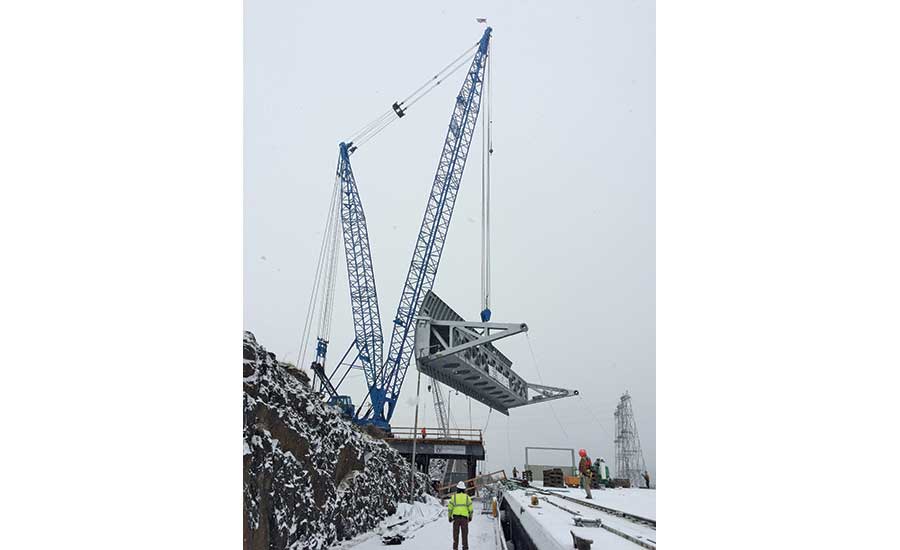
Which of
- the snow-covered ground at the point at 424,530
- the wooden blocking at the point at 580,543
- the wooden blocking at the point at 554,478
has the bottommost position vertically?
the snow-covered ground at the point at 424,530

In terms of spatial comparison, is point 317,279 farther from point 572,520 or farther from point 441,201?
point 572,520

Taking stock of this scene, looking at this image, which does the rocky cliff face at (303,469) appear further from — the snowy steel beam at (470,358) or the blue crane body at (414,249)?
the snowy steel beam at (470,358)

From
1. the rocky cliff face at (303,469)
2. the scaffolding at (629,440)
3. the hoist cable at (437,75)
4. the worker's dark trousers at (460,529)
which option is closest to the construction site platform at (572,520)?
the scaffolding at (629,440)

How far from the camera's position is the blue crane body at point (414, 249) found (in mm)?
5594

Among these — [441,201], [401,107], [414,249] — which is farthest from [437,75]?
[414,249]

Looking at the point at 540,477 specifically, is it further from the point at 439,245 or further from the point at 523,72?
the point at 523,72

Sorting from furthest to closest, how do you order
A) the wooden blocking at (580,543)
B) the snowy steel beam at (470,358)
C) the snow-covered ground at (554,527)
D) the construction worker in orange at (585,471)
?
the construction worker in orange at (585,471), the snowy steel beam at (470,358), the snow-covered ground at (554,527), the wooden blocking at (580,543)

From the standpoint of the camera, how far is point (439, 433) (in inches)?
223

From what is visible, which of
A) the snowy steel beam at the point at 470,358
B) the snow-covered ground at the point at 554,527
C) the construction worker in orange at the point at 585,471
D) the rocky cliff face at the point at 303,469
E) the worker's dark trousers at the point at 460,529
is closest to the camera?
the snow-covered ground at the point at 554,527

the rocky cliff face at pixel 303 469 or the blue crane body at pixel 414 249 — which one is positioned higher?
the blue crane body at pixel 414 249

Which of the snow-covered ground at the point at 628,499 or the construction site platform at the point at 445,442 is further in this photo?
the construction site platform at the point at 445,442

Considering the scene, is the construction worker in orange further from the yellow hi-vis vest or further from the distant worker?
the yellow hi-vis vest

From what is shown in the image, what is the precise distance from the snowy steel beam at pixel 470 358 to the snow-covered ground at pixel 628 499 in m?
0.87

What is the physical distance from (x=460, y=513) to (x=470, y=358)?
1.11 m
